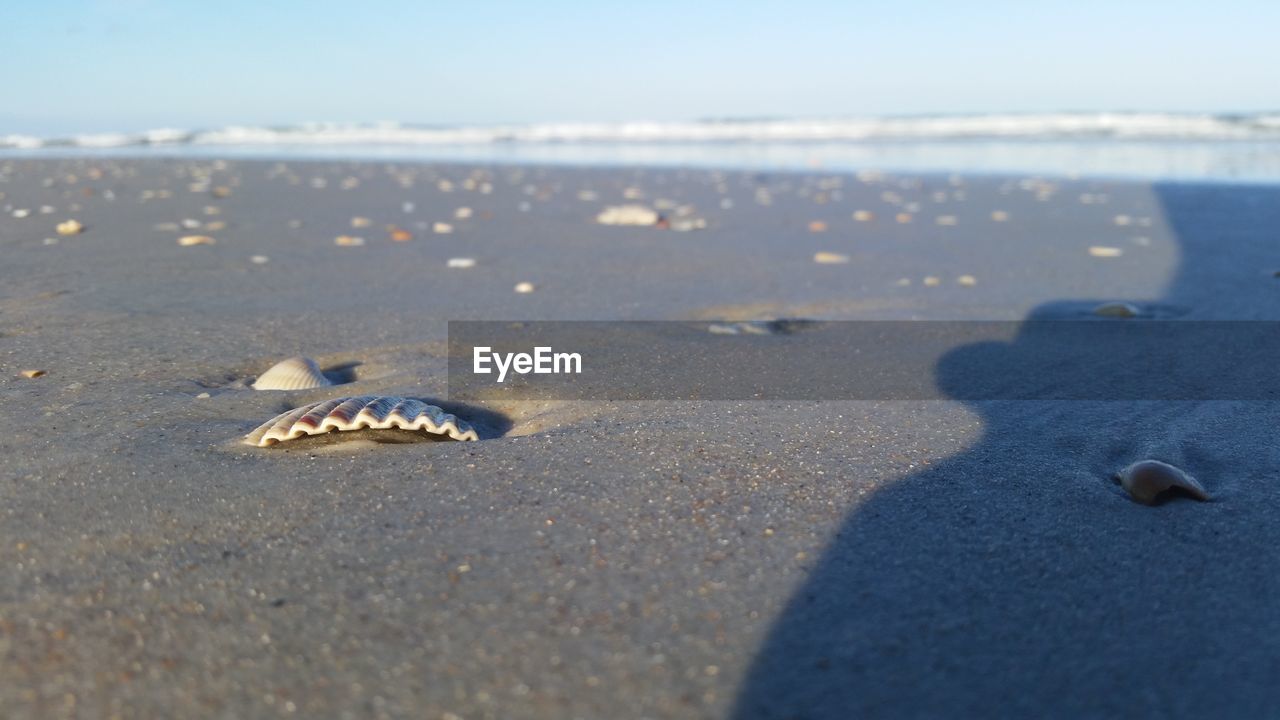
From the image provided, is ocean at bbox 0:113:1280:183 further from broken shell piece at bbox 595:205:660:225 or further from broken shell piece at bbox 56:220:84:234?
broken shell piece at bbox 56:220:84:234

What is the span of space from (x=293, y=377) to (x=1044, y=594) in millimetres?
2054

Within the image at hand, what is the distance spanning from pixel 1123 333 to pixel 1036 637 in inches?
98.8

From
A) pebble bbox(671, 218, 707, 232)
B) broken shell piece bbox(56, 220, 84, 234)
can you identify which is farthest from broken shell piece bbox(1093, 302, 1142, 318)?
broken shell piece bbox(56, 220, 84, 234)

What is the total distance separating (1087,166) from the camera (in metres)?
12.3

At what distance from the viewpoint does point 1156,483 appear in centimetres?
191

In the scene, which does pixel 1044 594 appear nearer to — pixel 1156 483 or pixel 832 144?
pixel 1156 483

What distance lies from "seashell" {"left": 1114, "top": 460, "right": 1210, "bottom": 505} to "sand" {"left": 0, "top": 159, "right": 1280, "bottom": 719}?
0.03m

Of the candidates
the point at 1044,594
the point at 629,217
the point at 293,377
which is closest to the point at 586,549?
the point at 1044,594

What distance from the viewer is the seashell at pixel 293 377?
2752 mm

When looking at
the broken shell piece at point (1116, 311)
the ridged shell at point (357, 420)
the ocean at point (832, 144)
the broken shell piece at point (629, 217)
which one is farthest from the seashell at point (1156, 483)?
the ocean at point (832, 144)

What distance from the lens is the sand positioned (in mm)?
1293

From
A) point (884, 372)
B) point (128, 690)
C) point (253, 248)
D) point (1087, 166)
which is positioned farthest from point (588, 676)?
point (1087, 166)

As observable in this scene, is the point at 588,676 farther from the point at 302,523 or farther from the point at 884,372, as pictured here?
the point at 884,372

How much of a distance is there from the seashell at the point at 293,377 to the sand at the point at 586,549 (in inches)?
2.7
